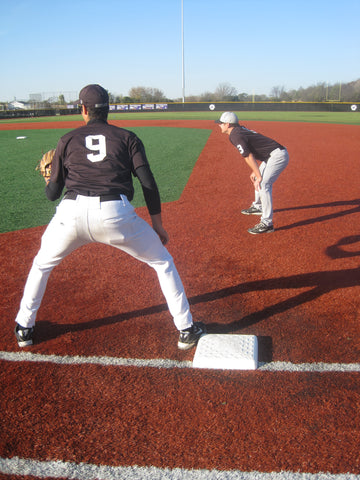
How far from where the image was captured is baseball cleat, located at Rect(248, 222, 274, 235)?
21.4 ft

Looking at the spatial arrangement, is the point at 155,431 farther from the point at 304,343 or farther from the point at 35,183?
the point at 35,183

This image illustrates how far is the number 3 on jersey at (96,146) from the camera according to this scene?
2.93 meters

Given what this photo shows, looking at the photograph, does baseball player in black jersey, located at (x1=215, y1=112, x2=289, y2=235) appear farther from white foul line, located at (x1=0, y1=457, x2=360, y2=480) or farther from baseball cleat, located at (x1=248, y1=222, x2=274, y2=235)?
white foul line, located at (x1=0, y1=457, x2=360, y2=480)

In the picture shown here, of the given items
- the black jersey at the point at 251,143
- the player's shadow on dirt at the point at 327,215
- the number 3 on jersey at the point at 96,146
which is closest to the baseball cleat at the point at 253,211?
the player's shadow on dirt at the point at 327,215

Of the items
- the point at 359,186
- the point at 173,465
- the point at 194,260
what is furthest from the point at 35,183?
the point at 173,465

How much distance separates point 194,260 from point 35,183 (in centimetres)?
697

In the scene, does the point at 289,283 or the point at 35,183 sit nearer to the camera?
the point at 289,283

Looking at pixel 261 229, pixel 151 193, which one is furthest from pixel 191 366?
pixel 261 229

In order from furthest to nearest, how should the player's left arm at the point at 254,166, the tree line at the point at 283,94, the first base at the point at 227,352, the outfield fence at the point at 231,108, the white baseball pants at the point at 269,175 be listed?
1. the tree line at the point at 283,94
2. the outfield fence at the point at 231,108
3. the white baseball pants at the point at 269,175
4. the player's left arm at the point at 254,166
5. the first base at the point at 227,352

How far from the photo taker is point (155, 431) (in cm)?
258

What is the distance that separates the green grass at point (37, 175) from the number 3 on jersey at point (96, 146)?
4.66m

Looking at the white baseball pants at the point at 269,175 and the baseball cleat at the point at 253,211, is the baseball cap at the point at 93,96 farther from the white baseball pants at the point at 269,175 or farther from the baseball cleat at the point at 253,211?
the baseball cleat at the point at 253,211

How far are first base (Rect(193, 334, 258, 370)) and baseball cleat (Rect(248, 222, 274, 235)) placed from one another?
10.4 feet

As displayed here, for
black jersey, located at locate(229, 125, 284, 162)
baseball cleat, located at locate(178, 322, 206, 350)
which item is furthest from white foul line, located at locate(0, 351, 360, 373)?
black jersey, located at locate(229, 125, 284, 162)
